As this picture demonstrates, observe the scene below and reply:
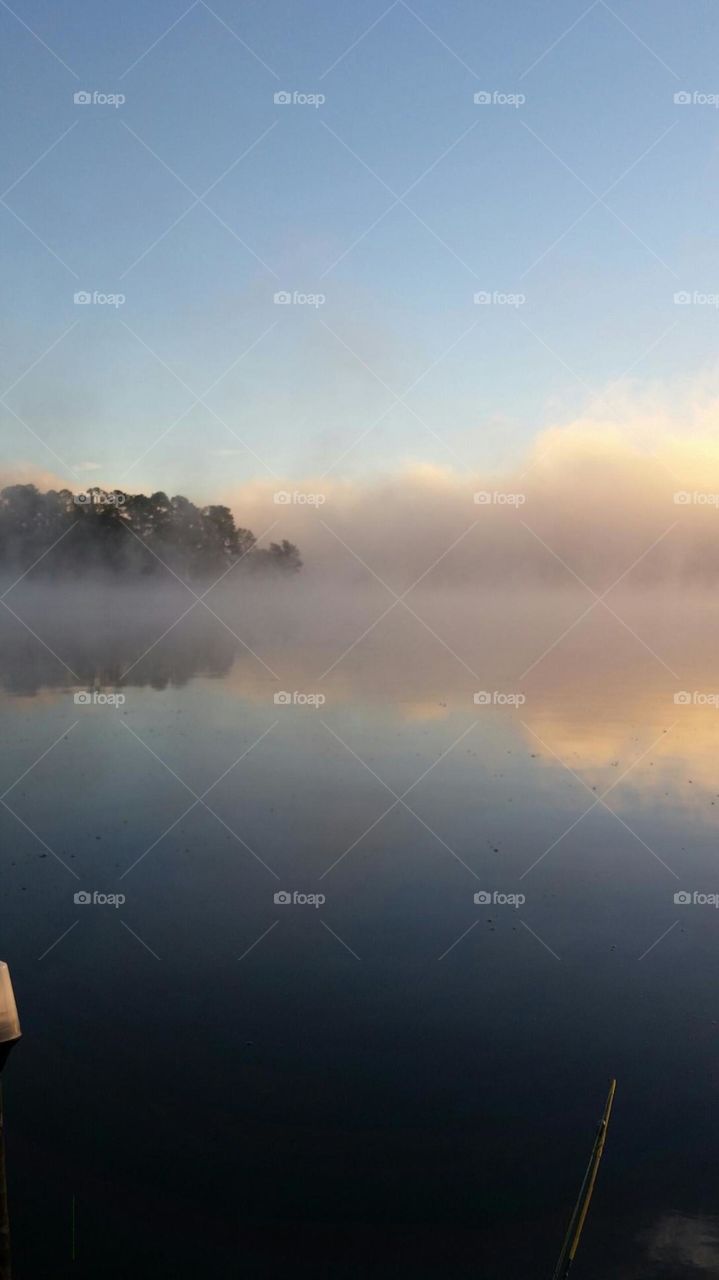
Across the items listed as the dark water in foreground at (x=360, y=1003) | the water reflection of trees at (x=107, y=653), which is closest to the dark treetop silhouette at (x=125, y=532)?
the water reflection of trees at (x=107, y=653)

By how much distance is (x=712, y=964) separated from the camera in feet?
47.5

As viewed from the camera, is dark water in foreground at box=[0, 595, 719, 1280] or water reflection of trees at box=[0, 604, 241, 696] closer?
dark water in foreground at box=[0, 595, 719, 1280]

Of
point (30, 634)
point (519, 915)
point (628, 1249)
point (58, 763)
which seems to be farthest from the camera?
point (30, 634)

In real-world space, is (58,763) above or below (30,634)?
below

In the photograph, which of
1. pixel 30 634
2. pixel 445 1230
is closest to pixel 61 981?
pixel 445 1230

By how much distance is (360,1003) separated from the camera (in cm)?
1301

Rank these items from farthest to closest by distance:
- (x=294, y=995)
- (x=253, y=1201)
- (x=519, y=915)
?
(x=519, y=915) < (x=294, y=995) < (x=253, y=1201)

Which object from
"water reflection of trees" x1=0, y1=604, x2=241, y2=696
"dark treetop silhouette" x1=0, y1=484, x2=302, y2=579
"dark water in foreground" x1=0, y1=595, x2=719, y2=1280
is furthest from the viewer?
"dark treetop silhouette" x1=0, y1=484, x2=302, y2=579

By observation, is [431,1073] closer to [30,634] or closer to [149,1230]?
[149,1230]

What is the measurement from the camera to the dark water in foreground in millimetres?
9234

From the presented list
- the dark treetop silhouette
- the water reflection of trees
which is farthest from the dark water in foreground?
the dark treetop silhouette

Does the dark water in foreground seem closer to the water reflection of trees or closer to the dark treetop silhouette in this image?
the water reflection of trees

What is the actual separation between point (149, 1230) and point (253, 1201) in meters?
0.94

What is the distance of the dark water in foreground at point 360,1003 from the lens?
9.23 metres
